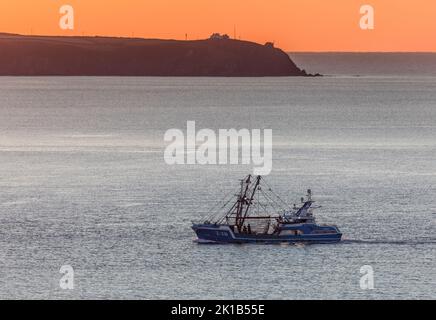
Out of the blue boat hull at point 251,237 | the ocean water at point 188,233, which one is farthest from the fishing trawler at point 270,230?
the ocean water at point 188,233

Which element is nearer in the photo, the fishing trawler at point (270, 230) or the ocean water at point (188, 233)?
the ocean water at point (188, 233)

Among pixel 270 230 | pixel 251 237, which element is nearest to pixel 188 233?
pixel 251 237

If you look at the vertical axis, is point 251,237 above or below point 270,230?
below

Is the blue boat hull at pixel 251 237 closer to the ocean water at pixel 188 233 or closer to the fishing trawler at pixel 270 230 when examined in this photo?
the fishing trawler at pixel 270 230

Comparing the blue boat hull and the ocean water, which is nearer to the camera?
the ocean water

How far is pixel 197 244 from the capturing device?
96.4 meters

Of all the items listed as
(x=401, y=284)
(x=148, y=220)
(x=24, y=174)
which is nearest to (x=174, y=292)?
(x=401, y=284)

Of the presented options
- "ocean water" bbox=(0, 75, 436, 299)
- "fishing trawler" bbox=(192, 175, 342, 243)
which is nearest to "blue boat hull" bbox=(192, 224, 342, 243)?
"fishing trawler" bbox=(192, 175, 342, 243)

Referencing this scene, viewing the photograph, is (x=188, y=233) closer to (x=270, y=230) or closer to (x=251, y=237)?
(x=251, y=237)

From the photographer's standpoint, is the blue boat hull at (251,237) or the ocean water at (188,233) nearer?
the ocean water at (188,233)

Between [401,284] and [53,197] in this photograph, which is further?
[53,197]

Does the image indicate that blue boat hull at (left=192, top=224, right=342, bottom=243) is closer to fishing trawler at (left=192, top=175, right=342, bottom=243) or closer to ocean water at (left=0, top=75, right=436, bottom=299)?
fishing trawler at (left=192, top=175, right=342, bottom=243)
